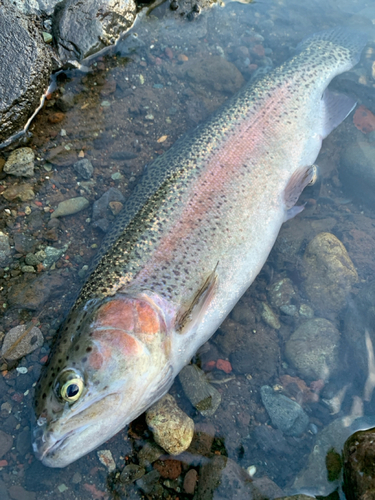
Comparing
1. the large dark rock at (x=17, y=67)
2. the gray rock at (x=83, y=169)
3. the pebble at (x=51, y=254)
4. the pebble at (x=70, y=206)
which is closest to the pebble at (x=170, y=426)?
the pebble at (x=51, y=254)

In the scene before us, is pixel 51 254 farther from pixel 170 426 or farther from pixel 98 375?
pixel 170 426

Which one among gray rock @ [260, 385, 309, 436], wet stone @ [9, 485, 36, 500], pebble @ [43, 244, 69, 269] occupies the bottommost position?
gray rock @ [260, 385, 309, 436]

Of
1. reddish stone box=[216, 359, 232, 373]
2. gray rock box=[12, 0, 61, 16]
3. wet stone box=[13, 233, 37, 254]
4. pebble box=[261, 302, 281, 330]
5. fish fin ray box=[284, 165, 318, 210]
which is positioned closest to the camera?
reddish stone box=[216, 359, 232, 373]

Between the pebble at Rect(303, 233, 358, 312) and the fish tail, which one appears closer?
the pebble at Rect(303, 233, 358, 312)

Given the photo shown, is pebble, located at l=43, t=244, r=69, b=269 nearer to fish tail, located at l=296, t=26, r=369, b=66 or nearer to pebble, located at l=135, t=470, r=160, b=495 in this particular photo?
pebble, located at l=135, t=470, r=160, b=495

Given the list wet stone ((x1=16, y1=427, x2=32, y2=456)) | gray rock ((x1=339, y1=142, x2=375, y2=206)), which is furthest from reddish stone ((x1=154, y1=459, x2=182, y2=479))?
gray rock ((x1=339, y1=142, x2=375, y2=206))

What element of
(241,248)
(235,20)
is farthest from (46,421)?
(235,20)

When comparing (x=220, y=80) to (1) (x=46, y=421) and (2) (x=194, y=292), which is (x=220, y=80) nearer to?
(2) (x=194, y=292)

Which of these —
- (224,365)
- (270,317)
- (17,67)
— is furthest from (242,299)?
(17,67)
